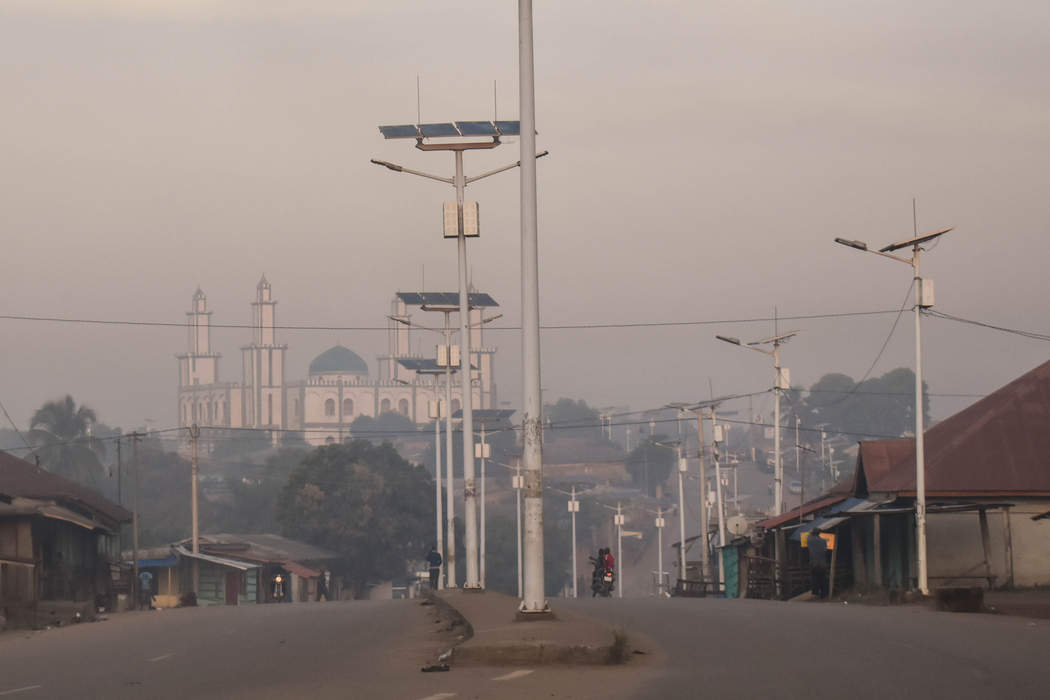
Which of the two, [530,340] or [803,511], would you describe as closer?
[530,340]

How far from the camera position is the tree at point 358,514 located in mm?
91875

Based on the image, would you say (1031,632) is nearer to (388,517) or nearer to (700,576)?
(700,576)

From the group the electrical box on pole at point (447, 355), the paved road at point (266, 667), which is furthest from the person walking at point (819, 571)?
the paved road at point (266, 667)

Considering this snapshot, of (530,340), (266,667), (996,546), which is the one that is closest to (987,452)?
(996,546)

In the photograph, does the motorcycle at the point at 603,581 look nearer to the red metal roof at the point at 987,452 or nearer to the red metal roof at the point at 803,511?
the red metal roof at the point at 803,511

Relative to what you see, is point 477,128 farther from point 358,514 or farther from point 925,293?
point 358,514

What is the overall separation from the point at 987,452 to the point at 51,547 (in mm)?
30052

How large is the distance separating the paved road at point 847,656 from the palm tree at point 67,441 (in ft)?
338

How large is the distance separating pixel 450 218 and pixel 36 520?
63.2ft

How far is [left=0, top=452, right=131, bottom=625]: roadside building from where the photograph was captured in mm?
38094

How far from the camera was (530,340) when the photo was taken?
1870 centimetres

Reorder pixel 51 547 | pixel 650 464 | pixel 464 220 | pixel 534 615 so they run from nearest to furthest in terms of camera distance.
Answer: pixel 534 615
pixel 464 220
pixel 51 547
pixel 650 464

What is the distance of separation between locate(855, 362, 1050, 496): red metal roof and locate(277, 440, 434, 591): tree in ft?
180

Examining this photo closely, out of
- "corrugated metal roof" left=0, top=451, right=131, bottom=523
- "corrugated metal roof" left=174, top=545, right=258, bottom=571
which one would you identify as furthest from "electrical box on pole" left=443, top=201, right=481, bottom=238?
"corrugated metal roof" left=174, top=545, right=258, bottom=571
